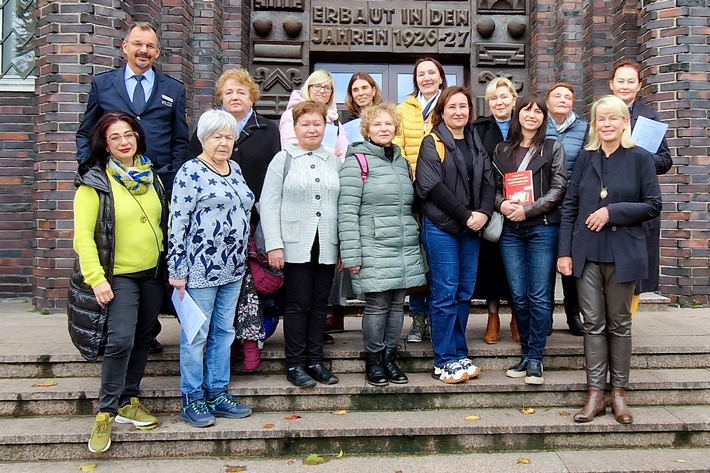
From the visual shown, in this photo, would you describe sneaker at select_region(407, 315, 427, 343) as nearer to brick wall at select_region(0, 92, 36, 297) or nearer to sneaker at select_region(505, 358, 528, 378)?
sneaker at select_region(505, 358, 528, 378)

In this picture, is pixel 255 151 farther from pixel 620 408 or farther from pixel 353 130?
pixel 620 408

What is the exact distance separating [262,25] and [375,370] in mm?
5405

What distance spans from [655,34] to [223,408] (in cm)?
598

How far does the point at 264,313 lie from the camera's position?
13.6 feet

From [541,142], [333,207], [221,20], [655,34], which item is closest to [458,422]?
[333,207]

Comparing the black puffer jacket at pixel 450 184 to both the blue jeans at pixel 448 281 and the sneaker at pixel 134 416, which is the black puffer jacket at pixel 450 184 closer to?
the blue jeans at pixel 448 281

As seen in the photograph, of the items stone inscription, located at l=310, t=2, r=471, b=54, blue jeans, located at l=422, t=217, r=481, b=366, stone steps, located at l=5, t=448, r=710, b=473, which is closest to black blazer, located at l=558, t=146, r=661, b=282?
blue jeans, located at l=422, t=217, r=481, b=366

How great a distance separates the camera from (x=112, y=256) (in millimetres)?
3312

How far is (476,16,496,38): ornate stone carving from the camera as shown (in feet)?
25.1

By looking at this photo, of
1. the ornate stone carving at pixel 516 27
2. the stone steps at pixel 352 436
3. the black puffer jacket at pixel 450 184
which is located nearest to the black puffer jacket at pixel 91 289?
the stone steps at pixel 352 436

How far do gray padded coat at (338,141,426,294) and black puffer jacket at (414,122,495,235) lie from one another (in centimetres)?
16

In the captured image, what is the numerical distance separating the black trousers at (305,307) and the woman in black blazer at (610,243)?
160 centimetres

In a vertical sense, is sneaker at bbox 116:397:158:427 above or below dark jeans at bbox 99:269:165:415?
below

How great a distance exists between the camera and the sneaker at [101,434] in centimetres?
335
